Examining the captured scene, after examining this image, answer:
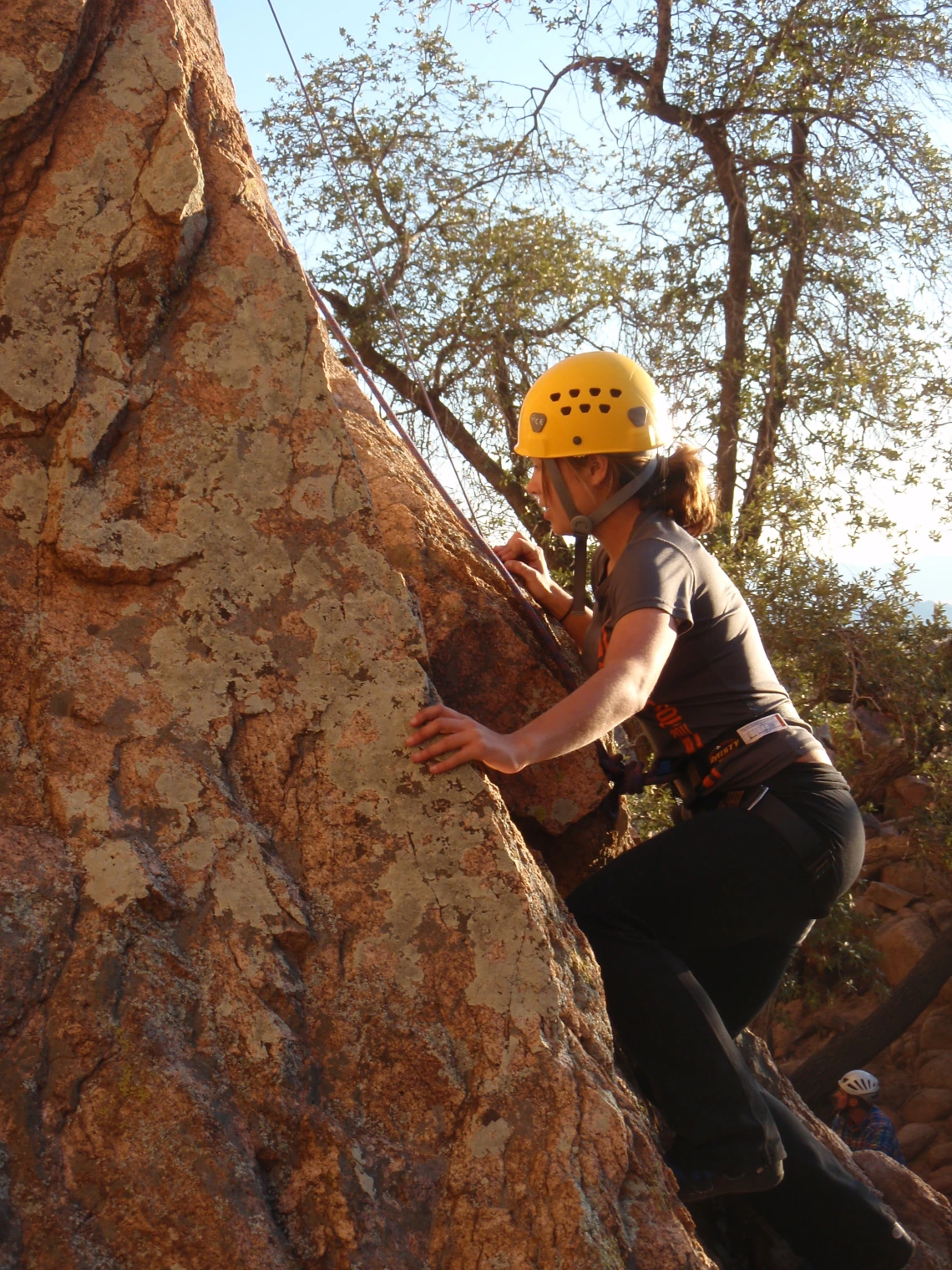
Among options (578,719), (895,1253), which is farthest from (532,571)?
(895,1253)

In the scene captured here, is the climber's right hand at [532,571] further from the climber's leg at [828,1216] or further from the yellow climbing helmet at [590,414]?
the climber's leg at [828,1216]

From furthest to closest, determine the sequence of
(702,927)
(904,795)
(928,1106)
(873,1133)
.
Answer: (904,795) < (928,1106) < (873,1133) < (702,927)

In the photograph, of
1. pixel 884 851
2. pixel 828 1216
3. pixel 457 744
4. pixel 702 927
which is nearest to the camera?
pixel 457 744

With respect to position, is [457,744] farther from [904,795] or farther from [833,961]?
[904,795]

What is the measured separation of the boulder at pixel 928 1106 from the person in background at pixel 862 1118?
855 mm

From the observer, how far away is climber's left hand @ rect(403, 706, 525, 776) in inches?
94.3

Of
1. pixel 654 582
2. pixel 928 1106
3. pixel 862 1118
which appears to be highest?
pixel 654 582

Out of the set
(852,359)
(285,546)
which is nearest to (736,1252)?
(285,546)

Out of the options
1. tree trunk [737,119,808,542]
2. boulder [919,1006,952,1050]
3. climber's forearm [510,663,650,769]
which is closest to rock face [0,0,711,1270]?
climber's forearm [510,663,650,769]

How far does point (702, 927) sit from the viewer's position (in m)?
2.77

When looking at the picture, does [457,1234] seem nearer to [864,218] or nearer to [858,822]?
[858,822]

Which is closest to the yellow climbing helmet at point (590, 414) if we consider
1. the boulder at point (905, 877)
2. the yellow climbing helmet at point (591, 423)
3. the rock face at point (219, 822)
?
the yellow climbing helmet at point (591, 423)

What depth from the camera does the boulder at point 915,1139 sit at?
8.39 metres

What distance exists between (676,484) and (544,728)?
90 centimetres
